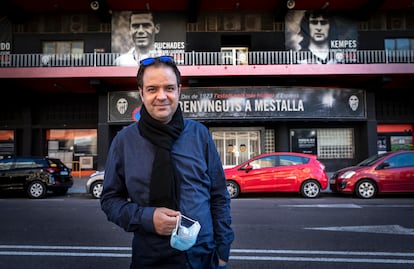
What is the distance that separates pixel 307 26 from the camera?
16438 millimetres

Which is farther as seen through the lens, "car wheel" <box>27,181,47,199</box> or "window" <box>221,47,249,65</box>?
"window" <box>221,47,249,65</box>

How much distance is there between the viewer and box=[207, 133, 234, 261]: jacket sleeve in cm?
183

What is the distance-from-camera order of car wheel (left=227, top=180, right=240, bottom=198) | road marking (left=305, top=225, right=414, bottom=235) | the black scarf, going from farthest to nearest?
car wheel (left=227, top=180, right=240, bottom=198) → road marking (left=305, top=225, right=414, bottom=235) → the black scarf

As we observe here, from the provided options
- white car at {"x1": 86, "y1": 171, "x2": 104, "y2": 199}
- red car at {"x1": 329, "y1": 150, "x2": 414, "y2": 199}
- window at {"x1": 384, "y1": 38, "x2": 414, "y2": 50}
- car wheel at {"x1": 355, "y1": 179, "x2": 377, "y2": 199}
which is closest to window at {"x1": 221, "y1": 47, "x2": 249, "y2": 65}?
window at {"x1": 384, "y1": 38, "x2": 414, "y2": 50}

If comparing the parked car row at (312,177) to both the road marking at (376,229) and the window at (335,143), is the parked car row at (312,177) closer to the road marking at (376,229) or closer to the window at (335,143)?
the road marking at (376,229)

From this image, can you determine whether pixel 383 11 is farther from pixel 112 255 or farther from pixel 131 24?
pixel 112 255

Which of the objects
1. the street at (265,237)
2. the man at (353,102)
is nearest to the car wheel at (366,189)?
the street at (265,237)

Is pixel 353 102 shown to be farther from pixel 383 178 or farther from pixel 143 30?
pixel 143 30

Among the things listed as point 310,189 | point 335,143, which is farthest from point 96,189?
point 335,143

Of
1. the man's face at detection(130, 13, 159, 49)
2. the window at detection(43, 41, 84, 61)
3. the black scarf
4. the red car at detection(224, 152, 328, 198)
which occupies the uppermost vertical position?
the man's face at detection(130, 13, 159, 49)

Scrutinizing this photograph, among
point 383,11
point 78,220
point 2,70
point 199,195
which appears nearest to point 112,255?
point 78,220

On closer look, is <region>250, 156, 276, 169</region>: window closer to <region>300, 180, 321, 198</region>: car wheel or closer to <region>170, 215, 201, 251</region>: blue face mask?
<region>300, 180, 321, 198</region>: car wheel

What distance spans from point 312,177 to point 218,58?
8823 mm

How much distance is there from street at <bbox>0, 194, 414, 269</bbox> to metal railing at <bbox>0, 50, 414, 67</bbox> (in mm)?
9533
